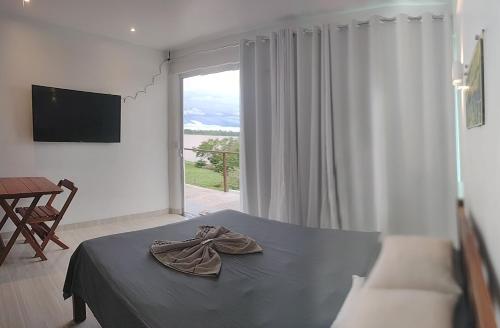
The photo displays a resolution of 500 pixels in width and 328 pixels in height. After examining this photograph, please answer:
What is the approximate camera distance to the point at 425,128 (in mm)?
752

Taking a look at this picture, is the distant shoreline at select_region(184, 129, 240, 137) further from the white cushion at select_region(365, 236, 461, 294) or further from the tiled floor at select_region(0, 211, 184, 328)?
the white cushion at select_region(365, 236, 461, 294)

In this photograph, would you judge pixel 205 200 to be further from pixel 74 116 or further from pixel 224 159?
pixel 74 116

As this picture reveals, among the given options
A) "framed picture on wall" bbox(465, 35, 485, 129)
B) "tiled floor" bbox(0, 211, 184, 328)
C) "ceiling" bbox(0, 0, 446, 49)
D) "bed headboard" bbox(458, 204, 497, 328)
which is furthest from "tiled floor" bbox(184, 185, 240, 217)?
"bed headboard" bbox(458, 204, 497, 328)

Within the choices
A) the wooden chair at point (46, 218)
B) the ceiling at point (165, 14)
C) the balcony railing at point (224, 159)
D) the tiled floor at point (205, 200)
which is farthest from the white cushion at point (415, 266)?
the tiled floor at point (205, 200)

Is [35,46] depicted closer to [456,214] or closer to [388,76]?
[388,76]

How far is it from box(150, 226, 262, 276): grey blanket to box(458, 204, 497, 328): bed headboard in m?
0.88

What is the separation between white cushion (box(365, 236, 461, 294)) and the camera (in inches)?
21.2

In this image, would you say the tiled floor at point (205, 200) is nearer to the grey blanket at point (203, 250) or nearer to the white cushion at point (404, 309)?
the grey blanket at point (203, 250)

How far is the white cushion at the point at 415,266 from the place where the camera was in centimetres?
54

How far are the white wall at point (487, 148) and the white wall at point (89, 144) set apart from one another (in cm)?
341

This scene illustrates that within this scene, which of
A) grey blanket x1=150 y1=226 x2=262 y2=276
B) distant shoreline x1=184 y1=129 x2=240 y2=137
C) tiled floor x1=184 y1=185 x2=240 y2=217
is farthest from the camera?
tiled floor x1=184 y1=185 x2=240 y2=217

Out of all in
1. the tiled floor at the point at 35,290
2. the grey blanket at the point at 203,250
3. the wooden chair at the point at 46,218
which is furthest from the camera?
the wooden chair at the point at 46,218

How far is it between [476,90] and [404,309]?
624mm

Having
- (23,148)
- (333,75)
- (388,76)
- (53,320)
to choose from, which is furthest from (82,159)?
(388,76)
